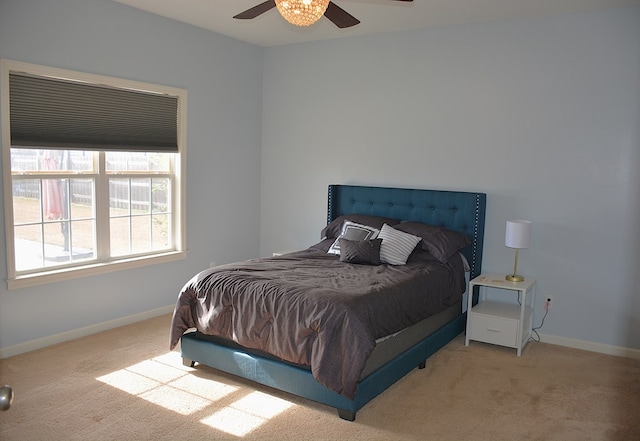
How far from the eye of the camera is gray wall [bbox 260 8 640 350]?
4148 mm

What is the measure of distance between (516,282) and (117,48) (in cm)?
372

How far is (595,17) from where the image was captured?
415 centimetres

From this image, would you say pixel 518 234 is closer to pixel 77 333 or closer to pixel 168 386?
pixel 168 386

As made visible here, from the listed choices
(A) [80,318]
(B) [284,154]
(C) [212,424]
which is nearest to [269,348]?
(C) [212,424]

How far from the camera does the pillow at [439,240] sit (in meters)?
4.40

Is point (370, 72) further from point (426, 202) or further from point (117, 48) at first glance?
point (117, 48)

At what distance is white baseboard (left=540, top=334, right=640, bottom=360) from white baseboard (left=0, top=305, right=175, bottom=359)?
3398 millimetres

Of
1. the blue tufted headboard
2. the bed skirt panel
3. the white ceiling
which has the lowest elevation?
the bed skirt panel

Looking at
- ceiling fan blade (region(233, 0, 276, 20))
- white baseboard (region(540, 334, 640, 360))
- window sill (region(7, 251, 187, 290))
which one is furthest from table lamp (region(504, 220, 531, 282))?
window sill (region(7, 251, 187, 290))

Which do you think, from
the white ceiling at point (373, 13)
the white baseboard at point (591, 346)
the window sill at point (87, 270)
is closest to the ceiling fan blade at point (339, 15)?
the white ceiling at point (373, 13)

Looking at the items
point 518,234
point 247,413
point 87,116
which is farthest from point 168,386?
point 518,234

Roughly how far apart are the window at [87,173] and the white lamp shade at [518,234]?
9.61 ft

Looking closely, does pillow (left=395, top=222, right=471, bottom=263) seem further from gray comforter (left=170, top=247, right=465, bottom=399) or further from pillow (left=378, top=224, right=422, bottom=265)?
gray comforter (left=170, top=247, right=465, bottom=399)

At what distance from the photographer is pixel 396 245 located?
14.4ft
